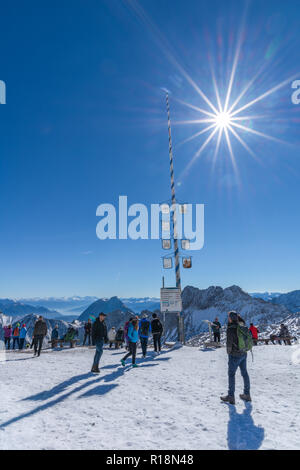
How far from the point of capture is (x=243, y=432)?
5234 millimetres

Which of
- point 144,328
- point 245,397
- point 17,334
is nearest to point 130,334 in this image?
point 144,328

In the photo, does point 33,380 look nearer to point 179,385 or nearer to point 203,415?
point 179,385

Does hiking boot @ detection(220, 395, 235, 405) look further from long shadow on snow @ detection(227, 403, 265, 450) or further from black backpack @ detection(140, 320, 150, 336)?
black backpack @ detection(140, 320, 150, 336)

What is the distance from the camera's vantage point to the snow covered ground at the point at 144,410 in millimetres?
4867

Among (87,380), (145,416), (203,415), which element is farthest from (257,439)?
(87,380)

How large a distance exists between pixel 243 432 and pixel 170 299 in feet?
44.6

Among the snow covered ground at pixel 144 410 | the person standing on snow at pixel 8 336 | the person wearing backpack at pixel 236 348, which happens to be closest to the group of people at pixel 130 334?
the snow covered ground at pixel 144 410

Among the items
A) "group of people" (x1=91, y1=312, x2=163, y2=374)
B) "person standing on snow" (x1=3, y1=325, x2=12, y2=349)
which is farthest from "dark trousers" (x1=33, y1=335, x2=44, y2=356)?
"person standing on snow" (x1=3, y1=325, x2=12, y2=349)

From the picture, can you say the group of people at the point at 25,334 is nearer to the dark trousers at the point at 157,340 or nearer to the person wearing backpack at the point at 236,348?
the dark trousers at the point at 157,340

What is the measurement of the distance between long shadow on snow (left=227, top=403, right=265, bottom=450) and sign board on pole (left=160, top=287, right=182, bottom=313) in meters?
12.4

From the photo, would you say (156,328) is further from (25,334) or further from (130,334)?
(25,334)

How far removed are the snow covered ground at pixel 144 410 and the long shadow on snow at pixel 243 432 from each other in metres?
0.02

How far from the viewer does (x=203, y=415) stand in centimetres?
605
